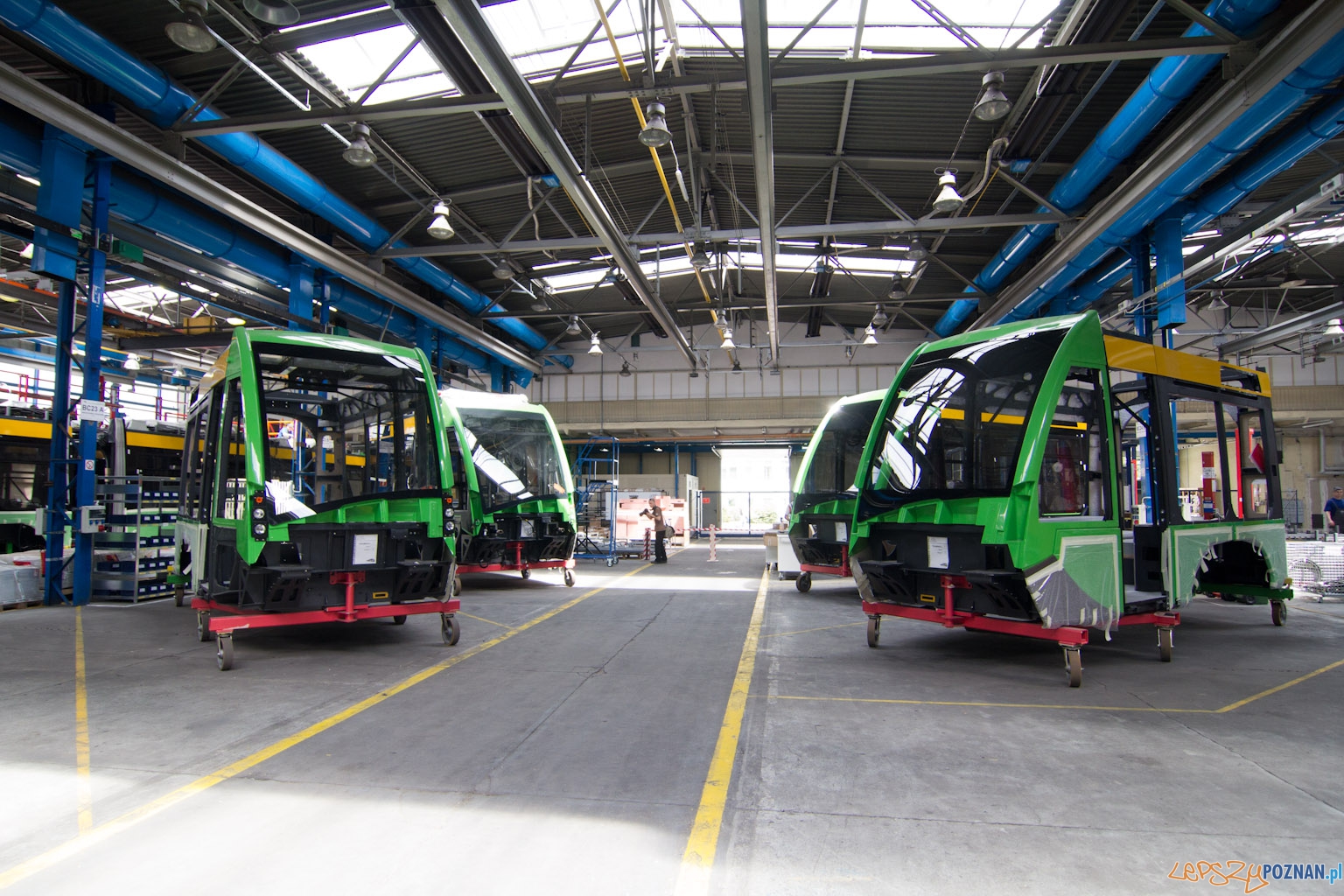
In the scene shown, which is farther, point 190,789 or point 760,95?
point 760,95

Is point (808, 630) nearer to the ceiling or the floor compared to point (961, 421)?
nearer to the floor

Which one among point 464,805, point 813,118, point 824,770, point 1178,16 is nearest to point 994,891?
point 824,770

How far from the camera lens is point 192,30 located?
671 centimetres

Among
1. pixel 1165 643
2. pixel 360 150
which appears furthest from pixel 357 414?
pixel 1165 643

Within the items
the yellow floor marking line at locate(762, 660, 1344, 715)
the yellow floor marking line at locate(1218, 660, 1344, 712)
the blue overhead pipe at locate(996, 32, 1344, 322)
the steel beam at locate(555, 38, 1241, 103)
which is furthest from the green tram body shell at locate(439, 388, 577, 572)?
the blue overhead pipe at locate(996, 32, 1344, 322)

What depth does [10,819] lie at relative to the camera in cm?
308

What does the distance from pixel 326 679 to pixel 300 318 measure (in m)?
9.22

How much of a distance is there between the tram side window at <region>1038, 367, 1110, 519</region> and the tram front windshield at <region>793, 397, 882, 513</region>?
464 centimetres

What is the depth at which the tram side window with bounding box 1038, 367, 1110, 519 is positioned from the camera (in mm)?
5566

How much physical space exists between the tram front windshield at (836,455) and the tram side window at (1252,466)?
422 centimetres

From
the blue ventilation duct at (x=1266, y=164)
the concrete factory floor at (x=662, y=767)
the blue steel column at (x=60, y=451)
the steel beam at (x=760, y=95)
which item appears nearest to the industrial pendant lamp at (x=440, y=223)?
the blue steel column at (x=60, y=451)

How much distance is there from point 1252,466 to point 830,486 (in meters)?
4.90

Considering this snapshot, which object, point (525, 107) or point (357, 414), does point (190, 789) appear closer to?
point (357, 414)

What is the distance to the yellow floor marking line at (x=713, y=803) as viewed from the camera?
262cm
